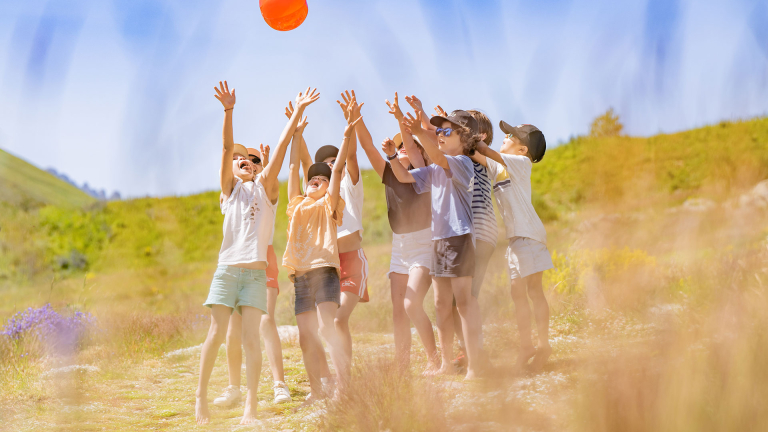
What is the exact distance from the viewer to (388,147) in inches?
128

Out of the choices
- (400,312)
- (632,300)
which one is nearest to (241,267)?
(400,312)

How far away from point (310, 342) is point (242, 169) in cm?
112

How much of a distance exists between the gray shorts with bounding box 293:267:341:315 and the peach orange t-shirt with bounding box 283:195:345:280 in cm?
5

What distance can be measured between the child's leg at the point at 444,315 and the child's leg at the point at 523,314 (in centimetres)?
37

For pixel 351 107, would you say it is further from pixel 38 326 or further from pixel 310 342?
pixel 38 326

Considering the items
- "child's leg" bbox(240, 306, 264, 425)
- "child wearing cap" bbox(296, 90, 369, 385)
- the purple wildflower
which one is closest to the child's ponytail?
"child wearing cap" bbox(296, 90, 369, 385)

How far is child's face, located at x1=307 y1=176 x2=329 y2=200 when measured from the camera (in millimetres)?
3410

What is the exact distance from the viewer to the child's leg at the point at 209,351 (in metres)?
2.94

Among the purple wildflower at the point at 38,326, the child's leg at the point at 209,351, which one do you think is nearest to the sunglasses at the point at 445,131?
the child's leg at the point at 209,351

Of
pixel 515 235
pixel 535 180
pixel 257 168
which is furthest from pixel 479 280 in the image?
pixel 535 180

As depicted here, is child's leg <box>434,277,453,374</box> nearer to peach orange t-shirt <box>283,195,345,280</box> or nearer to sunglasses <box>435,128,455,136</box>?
peach orange t-shirt <box>283,195,345,280</box>

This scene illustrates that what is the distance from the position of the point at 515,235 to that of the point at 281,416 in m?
1.69

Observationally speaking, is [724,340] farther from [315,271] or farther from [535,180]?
[535,180]

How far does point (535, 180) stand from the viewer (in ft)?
49.2
